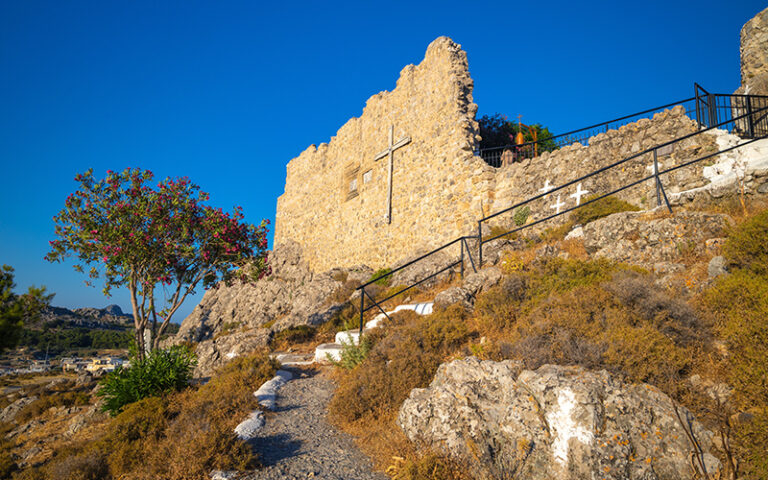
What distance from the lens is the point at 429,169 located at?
47.5 feet

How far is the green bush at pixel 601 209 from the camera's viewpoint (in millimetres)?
9273

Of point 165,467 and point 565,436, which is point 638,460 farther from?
point 165,467

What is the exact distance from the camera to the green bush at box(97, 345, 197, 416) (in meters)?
7.05

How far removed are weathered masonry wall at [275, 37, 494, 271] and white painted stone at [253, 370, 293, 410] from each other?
7260mm

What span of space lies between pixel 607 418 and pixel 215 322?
20646 mm

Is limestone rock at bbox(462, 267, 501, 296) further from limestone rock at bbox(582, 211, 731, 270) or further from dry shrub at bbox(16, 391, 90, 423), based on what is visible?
dry shrub at bbox(16, 391, 90, 423)

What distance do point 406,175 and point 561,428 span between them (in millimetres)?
12620

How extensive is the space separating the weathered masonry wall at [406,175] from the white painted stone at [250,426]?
8.88m

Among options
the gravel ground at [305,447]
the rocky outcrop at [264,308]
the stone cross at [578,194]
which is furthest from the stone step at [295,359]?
the stone cross at [578,194]

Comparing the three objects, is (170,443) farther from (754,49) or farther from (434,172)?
(754,49)

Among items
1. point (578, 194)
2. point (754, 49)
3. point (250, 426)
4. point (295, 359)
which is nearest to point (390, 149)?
point (578, 194)

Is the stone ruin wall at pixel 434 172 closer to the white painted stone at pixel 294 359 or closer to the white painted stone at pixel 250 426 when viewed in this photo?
the white painted stone at pixel 294 359

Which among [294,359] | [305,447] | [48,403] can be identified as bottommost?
[48,403]

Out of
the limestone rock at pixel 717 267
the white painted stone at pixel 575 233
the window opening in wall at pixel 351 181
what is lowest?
the limestone rock at pixel 717 267
